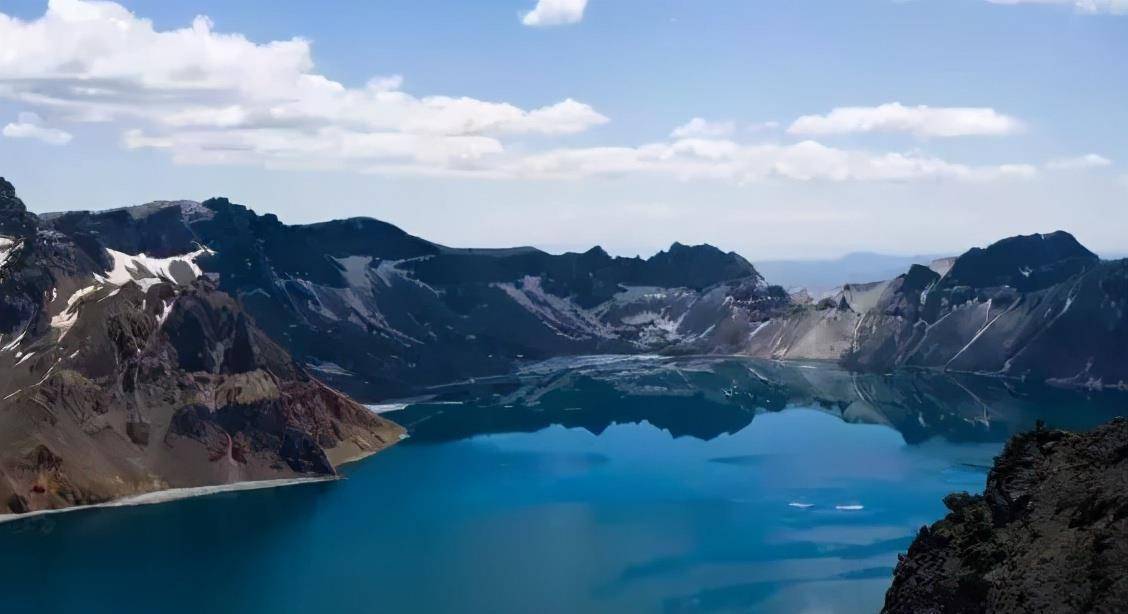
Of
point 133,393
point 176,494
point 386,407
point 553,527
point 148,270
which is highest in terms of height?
point 148,270

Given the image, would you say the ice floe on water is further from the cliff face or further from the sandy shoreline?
the cliff face

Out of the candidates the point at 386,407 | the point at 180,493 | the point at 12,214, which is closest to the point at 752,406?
the point at 386,407

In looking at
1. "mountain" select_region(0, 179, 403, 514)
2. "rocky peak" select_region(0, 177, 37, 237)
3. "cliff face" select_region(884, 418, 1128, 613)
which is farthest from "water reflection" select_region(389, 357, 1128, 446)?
"cliff face" select_region(884, 418, 1128, 613)

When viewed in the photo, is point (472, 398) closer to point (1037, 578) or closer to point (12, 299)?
point (12, 299)

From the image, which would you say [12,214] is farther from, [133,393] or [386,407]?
[386,407]

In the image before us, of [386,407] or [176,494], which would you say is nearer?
[176,494]

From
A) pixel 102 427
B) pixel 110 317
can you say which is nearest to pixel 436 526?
pixel 102 427
